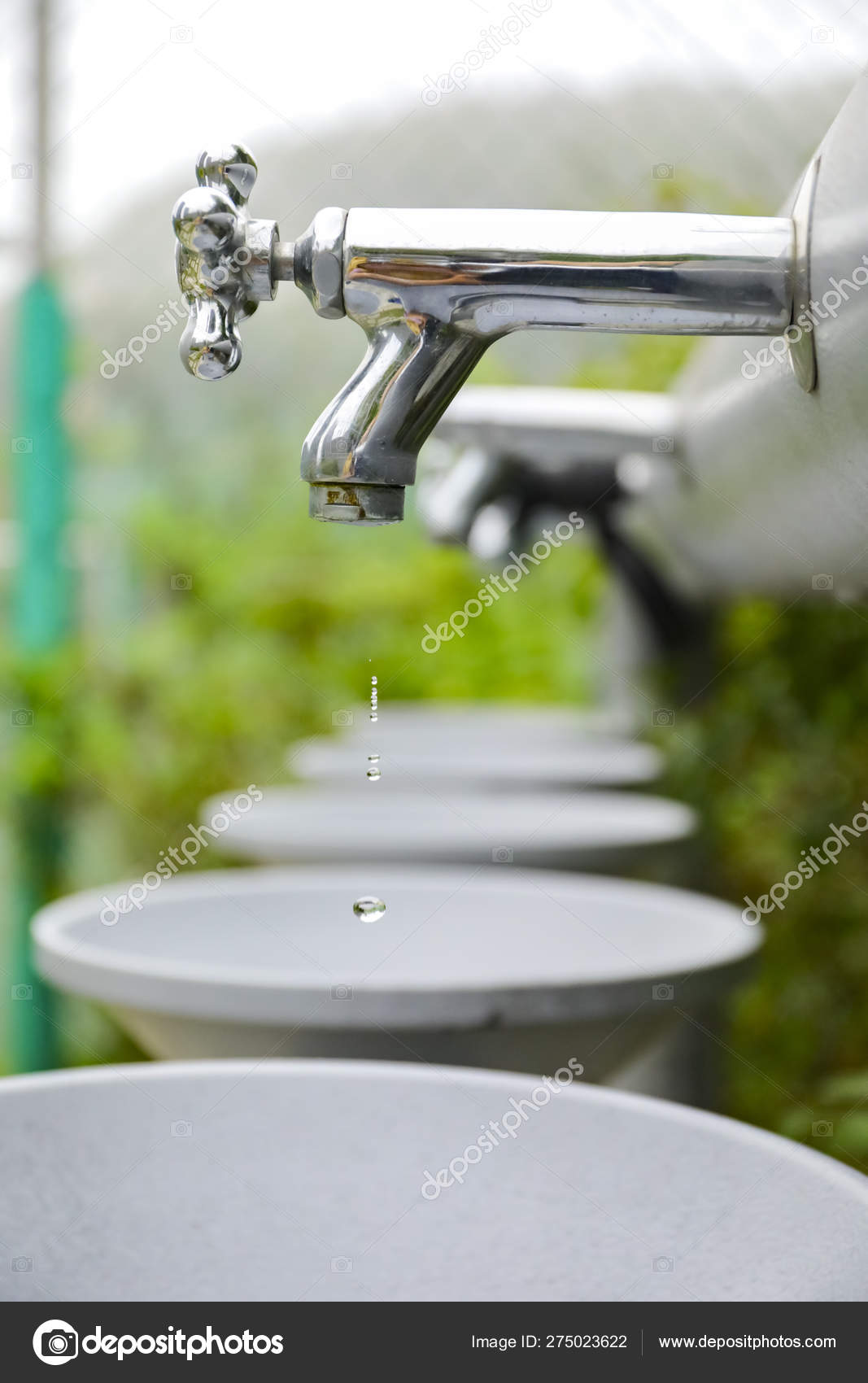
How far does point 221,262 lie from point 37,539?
324 cm

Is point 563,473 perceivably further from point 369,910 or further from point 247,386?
point 247,386

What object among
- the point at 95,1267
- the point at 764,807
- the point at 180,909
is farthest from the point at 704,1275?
the point at 764,807

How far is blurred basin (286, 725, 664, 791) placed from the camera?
5.96 feet

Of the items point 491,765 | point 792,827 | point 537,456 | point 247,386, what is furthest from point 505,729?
point 247,386

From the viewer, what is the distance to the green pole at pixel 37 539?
3445 mm

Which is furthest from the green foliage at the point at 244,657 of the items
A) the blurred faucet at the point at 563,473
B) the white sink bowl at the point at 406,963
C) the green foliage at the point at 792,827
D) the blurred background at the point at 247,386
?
the white sink bowl at the point at 406,963

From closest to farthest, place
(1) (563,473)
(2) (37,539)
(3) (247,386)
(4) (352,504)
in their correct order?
(4) (352,504) < (1) (563,473) < (2) (37,539) < (3) (247,386)

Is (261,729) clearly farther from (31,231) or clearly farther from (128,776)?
(31,231)

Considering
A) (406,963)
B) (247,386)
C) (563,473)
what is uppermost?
(247,386)

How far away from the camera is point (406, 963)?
3.94ft

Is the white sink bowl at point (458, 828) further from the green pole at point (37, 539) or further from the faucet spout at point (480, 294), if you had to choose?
the green pole at point (37, 539)

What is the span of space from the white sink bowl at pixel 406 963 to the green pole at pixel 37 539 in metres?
2.43
